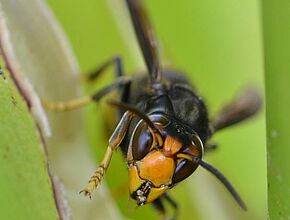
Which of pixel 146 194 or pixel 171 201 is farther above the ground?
pixel 146 194

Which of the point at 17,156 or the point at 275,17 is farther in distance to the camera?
the point at 17,156

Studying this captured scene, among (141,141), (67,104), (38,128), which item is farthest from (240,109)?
(38,128)

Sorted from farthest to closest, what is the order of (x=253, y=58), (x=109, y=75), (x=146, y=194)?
(x=109, y=75)
(x=253, y=58)
(x=146, y=194)

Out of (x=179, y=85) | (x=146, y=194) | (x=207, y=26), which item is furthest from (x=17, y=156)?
(x=207, y=26)

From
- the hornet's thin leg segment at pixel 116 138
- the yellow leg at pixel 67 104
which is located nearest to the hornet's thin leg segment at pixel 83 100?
the yellow leg at pixel 67 104

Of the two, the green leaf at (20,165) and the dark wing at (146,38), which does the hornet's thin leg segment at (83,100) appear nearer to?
the dark wing at (146,38)

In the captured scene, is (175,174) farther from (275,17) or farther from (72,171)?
(275,17)

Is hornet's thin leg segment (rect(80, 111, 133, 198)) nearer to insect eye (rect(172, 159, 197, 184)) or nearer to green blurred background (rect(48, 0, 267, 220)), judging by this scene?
insect eye (rect(172, 159, 197, 184))
